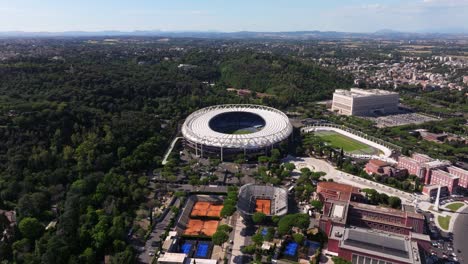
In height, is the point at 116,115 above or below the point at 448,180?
above

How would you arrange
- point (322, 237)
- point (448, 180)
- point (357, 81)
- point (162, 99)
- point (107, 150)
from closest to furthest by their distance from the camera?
point (322, 237), point (448, 180), point (107, 150), point (162, 99), point (357, 81)

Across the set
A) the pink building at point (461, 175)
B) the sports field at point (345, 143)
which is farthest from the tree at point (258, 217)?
the sports field at point (345, 143)

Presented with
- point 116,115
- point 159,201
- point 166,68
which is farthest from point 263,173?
point 166,68

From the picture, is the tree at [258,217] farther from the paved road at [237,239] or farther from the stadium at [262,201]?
the paved road at [237,239]

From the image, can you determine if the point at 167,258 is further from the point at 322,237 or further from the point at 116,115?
the point at 116,115

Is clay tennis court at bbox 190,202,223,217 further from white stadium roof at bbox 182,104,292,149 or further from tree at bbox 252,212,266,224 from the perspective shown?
white stadium roof at bbox 182,104,292,149

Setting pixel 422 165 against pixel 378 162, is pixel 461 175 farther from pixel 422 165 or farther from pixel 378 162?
pixel 378 162
